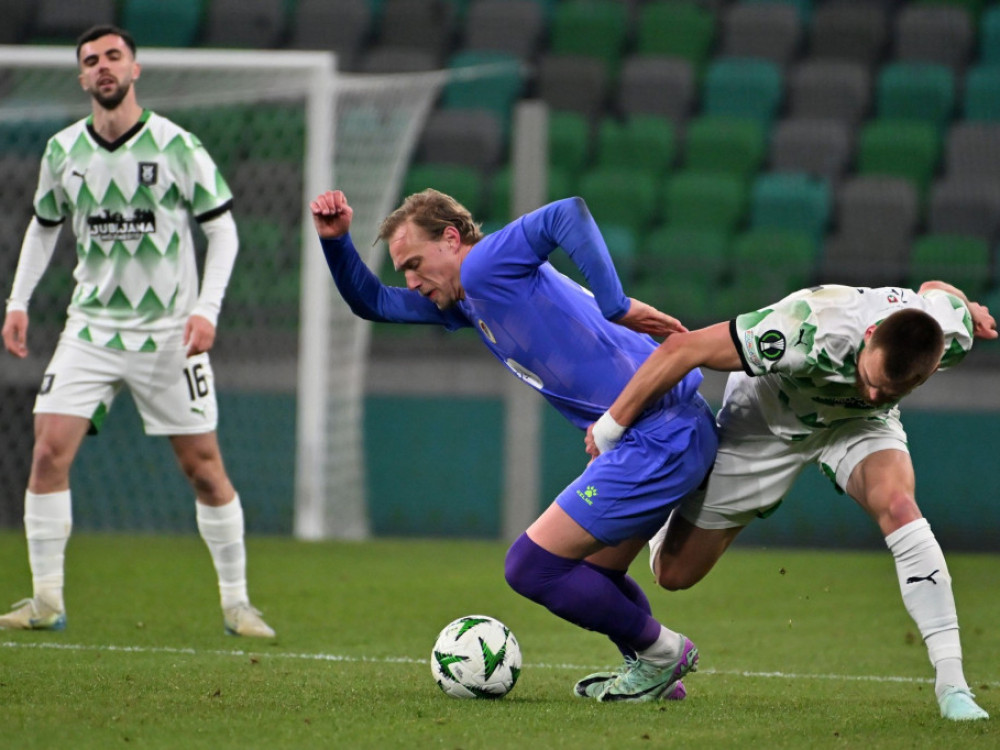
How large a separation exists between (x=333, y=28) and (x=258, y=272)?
538 centimetres

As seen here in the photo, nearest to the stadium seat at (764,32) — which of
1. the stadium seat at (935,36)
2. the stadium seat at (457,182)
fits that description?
the stadium seat at (935,36)

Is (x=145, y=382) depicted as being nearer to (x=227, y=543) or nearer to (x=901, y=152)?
(x=227, y=543)

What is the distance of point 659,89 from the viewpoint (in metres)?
14.9

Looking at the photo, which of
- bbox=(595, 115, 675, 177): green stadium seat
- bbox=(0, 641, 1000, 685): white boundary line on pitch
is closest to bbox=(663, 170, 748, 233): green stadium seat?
bbox=(595, 115, 675, 177): green stadium seat

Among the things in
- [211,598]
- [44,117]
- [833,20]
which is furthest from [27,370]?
[833,20]

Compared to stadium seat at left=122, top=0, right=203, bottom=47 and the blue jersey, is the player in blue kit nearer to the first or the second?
the blue jersey

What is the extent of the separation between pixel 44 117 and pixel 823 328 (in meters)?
7.46

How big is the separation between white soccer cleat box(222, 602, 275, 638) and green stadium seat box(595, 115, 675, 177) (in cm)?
907

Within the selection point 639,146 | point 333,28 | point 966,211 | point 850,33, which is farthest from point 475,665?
point 850,33

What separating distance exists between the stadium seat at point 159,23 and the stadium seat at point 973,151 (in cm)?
765

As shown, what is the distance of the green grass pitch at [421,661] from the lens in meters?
3.74

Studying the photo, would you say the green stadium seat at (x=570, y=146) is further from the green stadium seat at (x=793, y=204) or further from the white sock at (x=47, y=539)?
the white sock at (x=47, y=539)

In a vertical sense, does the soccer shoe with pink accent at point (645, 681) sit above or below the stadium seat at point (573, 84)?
below

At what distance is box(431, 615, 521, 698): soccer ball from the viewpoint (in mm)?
4352
